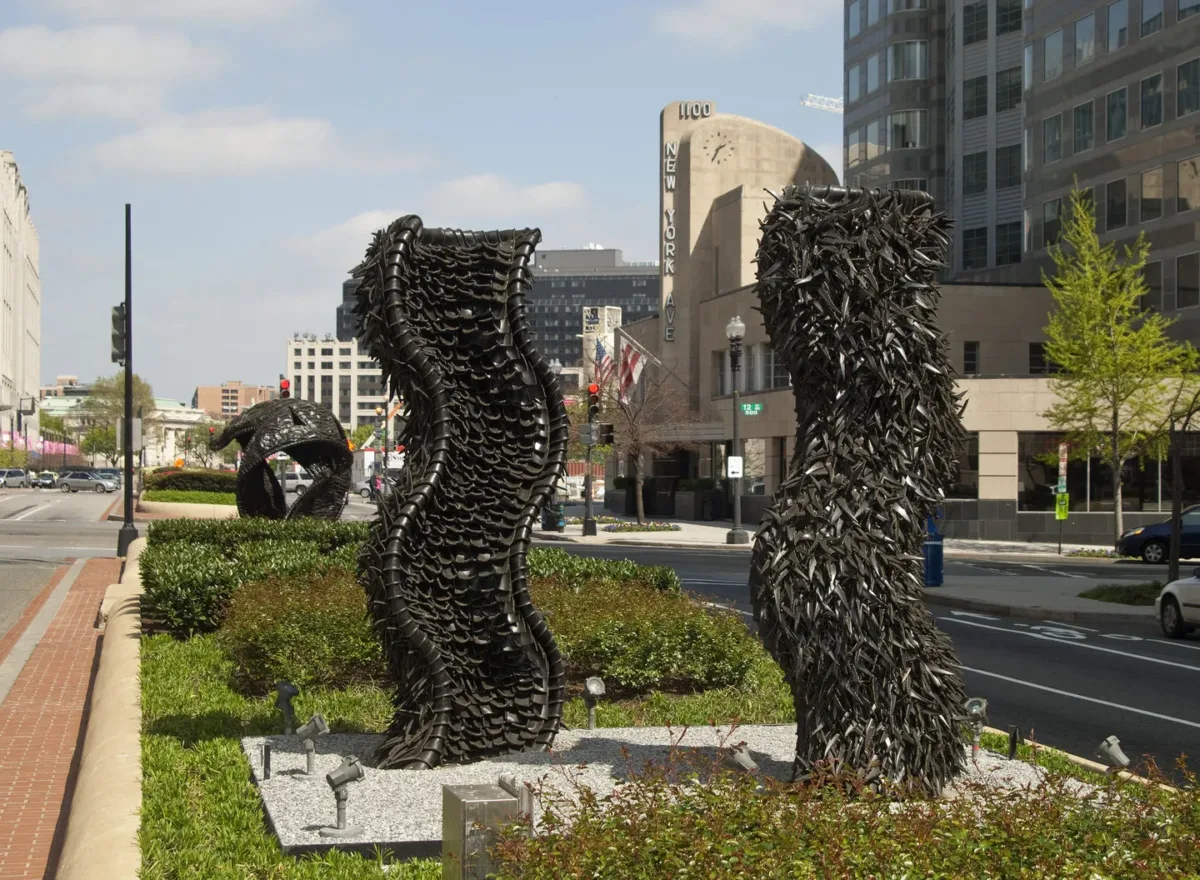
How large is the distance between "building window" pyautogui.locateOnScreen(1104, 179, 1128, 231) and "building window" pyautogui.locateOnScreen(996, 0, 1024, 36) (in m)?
17.9

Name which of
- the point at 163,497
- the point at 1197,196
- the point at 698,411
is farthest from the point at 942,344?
the point at 698,411

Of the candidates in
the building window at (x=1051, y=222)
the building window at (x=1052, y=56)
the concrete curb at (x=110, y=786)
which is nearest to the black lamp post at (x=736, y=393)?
the building window at (x=1051, y=222)

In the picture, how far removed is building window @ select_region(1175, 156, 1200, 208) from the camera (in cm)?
4119

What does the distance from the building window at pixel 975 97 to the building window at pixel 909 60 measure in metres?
4.00

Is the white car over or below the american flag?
below

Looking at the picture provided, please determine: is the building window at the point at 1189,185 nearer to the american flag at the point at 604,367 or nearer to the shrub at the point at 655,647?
the american flag at the point at 604,367

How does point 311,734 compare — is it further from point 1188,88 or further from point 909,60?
point 909,60

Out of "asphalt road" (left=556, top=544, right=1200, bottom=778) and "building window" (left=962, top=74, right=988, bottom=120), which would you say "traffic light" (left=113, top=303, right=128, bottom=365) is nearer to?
"asphalt road" (left=556, top=544, right=1200, bottom=778)

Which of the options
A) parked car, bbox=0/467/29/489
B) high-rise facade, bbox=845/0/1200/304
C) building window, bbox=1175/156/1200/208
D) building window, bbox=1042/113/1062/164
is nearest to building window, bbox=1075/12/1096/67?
high-rise facade, bbox=845/0/1200/304

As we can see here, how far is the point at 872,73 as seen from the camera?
220 ft

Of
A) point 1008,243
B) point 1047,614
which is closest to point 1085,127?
point 1008,243

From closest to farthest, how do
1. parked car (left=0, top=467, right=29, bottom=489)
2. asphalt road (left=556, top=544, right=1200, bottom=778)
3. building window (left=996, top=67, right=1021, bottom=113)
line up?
asphalt road (left=556, top=544, right=1200, bottom=778) → building window (left=996, top=67, right=1021, bottom=113) → parked car (left=0, top=467, right=29, bottom=489)

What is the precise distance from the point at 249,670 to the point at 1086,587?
1826 cm

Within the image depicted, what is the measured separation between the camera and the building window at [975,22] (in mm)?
60594
